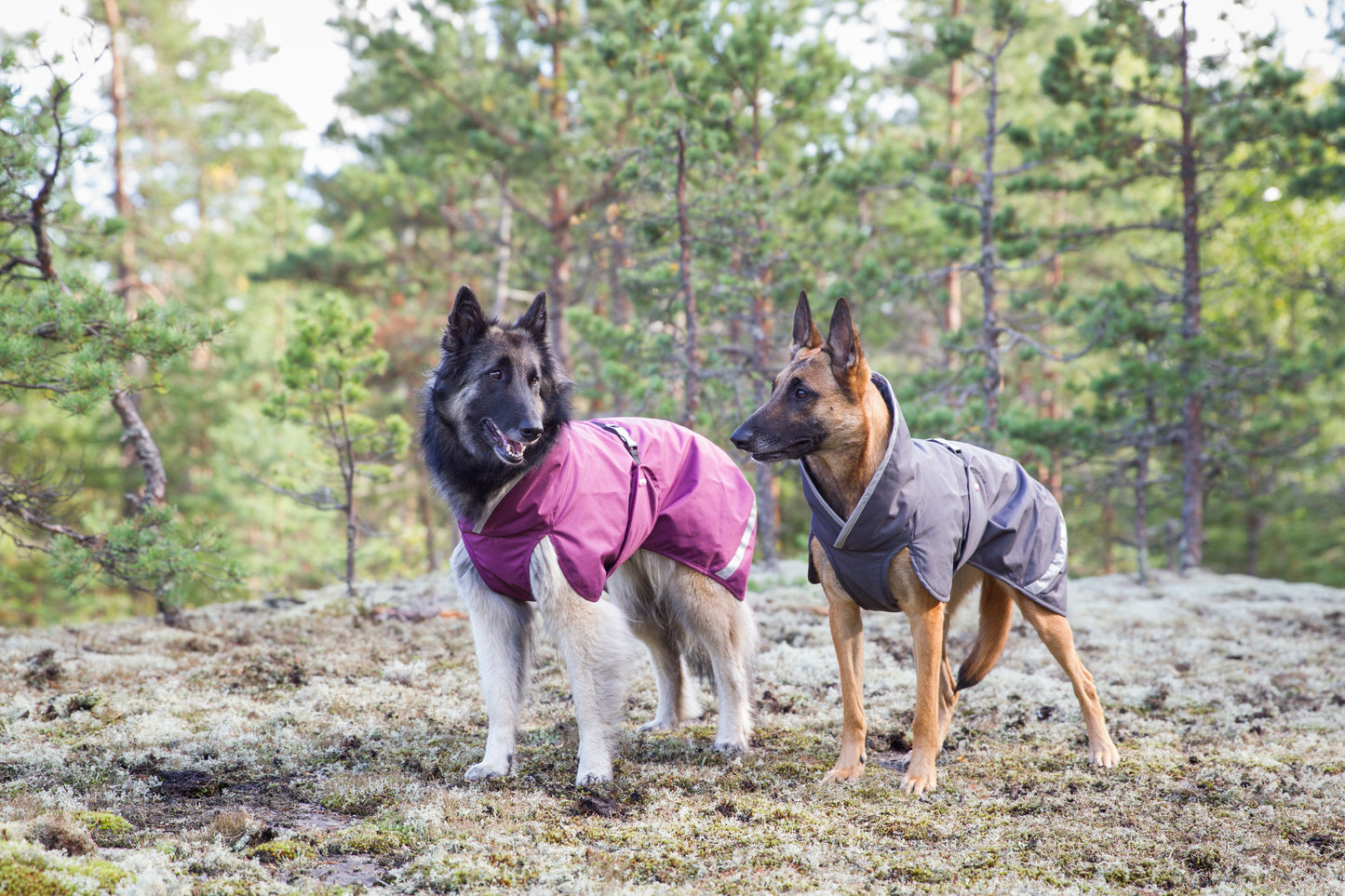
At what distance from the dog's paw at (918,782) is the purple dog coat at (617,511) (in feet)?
4.80

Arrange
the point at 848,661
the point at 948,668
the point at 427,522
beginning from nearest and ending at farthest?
the point at 848,661 < the point at 948,668 < the point at 427,522

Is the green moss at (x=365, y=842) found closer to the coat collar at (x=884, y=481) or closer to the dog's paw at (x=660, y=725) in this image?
the dog's paw at (x=660, y=725)

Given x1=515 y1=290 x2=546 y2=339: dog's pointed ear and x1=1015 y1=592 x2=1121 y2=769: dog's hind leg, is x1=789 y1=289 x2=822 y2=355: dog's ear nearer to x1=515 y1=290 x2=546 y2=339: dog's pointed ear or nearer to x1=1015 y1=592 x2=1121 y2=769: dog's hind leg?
x1=515 y1=290 x2=546 y2=339: dog's pointed ear

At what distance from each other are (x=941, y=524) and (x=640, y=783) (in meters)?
2.02

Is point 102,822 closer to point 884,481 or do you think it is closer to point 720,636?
point 720,636

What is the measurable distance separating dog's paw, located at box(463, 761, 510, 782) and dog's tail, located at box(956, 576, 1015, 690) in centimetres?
266

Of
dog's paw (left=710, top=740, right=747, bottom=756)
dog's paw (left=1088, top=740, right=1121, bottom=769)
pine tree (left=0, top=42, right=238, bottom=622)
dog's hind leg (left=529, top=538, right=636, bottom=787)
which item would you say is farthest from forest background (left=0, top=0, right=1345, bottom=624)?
A: dog's paw (left=1088, top=740, right=1121, bottom=769)

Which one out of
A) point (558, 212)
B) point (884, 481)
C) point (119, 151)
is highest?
point (119, 151)

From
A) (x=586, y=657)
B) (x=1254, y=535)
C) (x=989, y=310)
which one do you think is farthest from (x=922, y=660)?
(x=1254, y=535)

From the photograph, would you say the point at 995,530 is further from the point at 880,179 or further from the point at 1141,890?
the point at 880,179

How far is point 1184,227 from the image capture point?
1503 cm

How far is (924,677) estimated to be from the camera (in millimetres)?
4598

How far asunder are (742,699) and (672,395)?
303 inches

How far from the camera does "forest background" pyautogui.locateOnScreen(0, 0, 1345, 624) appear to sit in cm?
803
